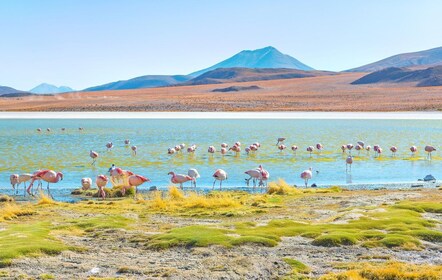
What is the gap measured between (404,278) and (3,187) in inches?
563

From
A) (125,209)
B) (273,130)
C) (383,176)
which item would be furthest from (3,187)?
(273,130)

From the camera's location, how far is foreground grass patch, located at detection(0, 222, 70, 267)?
27.5 ft

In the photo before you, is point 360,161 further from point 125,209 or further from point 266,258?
point 266,258

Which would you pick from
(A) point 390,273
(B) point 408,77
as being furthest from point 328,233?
(B) point 408,77

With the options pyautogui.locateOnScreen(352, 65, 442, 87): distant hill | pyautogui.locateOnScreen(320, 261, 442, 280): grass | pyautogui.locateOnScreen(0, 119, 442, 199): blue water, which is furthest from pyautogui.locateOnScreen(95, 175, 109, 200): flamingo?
pyautogui.locateOnScreen(352, 65, 442, 87): distant hill

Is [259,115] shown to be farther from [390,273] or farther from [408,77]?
[408,77]

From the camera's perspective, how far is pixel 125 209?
44.9ft

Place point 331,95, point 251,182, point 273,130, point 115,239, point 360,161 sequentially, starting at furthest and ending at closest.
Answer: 1. point 331,95
2. point 273,130
3. point 360,161
4. point 251,182
5. point 115,239

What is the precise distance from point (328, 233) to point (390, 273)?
2363 millimetres

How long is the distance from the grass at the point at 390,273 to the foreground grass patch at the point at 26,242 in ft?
13.9

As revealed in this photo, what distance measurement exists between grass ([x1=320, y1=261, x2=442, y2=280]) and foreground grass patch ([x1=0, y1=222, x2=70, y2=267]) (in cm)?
424

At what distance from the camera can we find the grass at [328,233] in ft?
30.2

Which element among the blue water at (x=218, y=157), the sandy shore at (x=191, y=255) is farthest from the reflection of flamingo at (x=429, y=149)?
the sandy shore at (x=191, y=255)

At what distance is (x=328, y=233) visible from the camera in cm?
983
